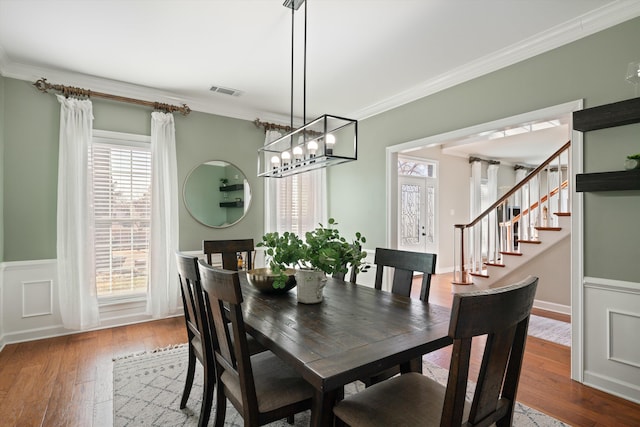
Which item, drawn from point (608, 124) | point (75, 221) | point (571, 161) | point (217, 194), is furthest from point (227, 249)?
point (608, 124)

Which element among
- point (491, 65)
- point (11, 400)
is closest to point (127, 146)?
point (11, 400)

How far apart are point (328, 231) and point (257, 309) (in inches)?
23.1

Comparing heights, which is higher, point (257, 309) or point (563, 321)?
point (257, 309)

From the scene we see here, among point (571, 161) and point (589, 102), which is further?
point (571, 161)

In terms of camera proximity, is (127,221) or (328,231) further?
(127,221)

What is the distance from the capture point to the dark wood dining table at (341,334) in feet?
3.74

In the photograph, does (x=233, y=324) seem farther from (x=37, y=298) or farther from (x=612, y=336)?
(x=37, y=298)

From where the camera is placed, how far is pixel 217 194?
4375 millimetres

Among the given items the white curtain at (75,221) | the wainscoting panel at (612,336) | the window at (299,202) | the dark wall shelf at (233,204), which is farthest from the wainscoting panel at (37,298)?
the wainscoting panel at (612,336)

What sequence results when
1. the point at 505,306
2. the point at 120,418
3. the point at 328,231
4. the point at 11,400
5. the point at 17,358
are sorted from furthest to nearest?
1. the point at 17,358
2. the point at 11,400
3. the point at 120,418
4. the point at 328,231
5. the point at 505,306

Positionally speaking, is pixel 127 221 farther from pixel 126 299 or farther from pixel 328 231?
pixel 328 231

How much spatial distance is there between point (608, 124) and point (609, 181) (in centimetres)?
39

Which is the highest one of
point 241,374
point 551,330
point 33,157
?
point 33,157

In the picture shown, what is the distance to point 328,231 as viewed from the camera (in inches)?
75.3
